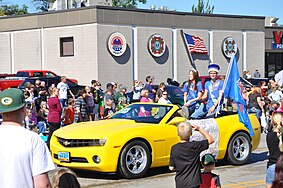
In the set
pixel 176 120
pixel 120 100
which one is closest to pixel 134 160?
pixel 176 120

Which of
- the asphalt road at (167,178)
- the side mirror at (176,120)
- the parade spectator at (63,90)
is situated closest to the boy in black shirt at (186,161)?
the asphalt road at (167,178)

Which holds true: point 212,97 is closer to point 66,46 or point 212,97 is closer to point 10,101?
point 10,101

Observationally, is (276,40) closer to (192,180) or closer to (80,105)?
(80,105)

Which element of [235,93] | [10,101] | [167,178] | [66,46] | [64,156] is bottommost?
[167,178]

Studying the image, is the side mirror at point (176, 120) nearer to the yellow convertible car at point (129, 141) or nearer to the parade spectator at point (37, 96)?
the yellow convertible car at point (129, 141)

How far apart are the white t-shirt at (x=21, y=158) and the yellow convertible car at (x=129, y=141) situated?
5797mm

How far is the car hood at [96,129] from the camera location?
32.4 feet

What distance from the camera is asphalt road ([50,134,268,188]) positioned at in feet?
31.3

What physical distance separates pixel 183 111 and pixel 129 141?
1685 millimetres

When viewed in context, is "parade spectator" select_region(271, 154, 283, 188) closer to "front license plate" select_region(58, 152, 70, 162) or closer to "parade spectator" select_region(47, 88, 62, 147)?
"front license plate" select_region(58, 152, 70, 162)

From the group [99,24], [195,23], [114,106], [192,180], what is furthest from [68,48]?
[192,180]

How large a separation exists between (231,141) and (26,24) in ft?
79.3

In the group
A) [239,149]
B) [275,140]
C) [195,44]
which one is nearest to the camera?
[275,140]

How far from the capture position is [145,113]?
1116 centimetres
